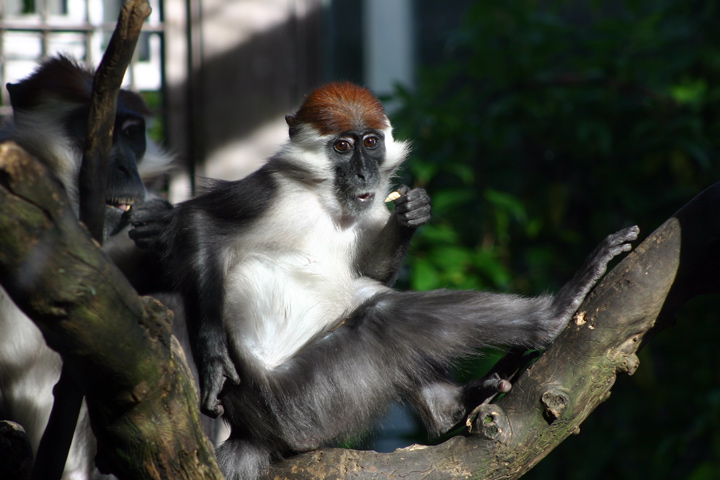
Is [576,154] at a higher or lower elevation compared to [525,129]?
lower

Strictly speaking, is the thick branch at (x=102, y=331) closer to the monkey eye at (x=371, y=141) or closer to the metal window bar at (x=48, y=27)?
the monkey eye at (x=371, y=141)

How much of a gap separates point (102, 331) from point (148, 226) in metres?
1.41

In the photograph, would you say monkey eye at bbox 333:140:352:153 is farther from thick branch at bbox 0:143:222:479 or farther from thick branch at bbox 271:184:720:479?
thick branch at bbox 0:143:222:479

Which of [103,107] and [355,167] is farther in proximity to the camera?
[355,167]

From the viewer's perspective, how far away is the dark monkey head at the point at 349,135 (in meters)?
2.76

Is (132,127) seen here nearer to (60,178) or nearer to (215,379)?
(60,178)

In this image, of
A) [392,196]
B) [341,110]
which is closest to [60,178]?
[341,110]

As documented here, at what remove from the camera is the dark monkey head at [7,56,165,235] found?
297 cm

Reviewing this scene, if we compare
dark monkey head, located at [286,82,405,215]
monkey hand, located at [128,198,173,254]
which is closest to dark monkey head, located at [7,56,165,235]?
monkey hand, located at [128,198,173,254]

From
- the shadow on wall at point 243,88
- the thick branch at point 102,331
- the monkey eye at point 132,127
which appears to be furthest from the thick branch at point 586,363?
the shadow on wall at point 243,88

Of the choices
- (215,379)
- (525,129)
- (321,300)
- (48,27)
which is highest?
(48,27)

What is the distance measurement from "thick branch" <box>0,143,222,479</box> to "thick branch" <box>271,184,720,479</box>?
0.67 metres

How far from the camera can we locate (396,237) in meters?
2.82

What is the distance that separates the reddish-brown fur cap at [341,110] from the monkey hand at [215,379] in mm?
927
